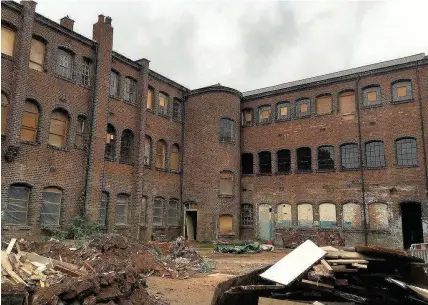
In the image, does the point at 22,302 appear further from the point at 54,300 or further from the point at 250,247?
the point at 250,247

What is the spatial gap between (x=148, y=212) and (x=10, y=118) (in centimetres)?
988

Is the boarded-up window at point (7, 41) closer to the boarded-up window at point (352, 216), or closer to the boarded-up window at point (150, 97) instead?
Answer: the boarded-up window at point (150, 97)

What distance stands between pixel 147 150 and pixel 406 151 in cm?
1558

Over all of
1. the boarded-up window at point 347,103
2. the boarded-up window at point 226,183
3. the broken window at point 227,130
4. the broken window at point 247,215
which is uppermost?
the boarded-up window at point 347,103

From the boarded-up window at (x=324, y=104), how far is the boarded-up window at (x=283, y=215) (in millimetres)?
6620

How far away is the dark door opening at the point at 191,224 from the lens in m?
25.7

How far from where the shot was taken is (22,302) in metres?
5.36

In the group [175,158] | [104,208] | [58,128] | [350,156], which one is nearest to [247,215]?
[175,158]

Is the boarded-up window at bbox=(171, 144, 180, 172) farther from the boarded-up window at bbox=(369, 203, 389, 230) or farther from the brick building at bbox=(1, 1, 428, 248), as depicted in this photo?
the boarded-up window at bbox=(369, 203, 389, 230)

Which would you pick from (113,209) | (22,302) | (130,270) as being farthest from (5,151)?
(22,302)

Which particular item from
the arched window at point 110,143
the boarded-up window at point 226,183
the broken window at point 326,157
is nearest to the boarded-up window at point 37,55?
the arched window at point 110,143

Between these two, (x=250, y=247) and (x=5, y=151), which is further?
(x=250, y=247)

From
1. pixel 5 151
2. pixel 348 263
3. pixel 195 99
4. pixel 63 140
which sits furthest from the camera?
pixel 195 99

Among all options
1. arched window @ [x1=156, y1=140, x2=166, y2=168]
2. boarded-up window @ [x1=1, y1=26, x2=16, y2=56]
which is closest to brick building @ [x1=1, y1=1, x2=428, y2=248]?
boarded-up window @ [x1=1, y1=26, x2=16, y2=56]
